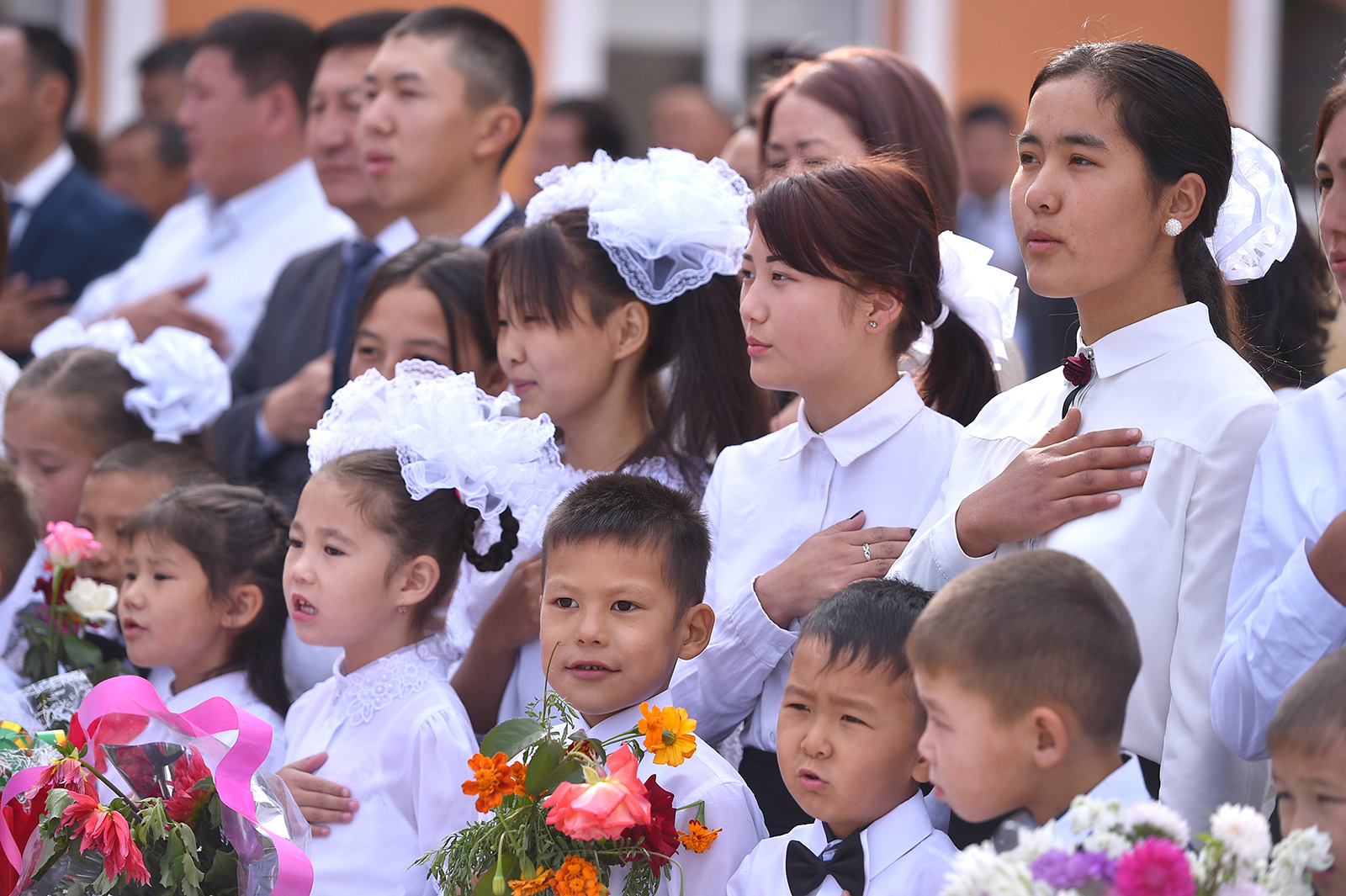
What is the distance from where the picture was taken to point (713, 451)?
330 cm

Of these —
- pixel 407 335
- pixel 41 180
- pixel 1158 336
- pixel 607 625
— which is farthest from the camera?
pixel 41 180

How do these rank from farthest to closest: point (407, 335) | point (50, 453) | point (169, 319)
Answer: point (169, 319) → point (50, 453) → point (407, 335)

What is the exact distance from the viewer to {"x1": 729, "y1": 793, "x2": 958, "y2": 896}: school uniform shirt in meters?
2.23

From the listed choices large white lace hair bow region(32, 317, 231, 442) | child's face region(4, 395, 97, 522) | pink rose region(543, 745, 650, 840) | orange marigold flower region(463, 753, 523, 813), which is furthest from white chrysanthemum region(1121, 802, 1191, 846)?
child's face region(4, 395, 97, 522)

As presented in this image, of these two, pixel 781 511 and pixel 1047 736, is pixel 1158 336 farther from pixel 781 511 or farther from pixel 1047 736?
pixel 781 511

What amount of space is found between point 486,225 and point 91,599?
1685 mm

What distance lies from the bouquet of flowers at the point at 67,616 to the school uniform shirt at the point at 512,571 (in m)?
0.87

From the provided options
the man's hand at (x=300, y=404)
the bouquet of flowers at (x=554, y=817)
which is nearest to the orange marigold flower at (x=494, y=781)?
the bouquet of flowers at (x=554, y=817)

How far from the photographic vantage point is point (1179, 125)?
7.68 feet

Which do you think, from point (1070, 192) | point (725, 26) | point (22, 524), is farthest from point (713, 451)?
point (725, 26)

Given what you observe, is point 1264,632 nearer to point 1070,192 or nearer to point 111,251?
point 1070,192

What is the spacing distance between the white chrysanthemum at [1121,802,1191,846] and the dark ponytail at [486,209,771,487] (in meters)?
1.62

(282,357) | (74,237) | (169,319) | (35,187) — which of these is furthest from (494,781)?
(35,187)

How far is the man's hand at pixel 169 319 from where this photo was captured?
512 cm
